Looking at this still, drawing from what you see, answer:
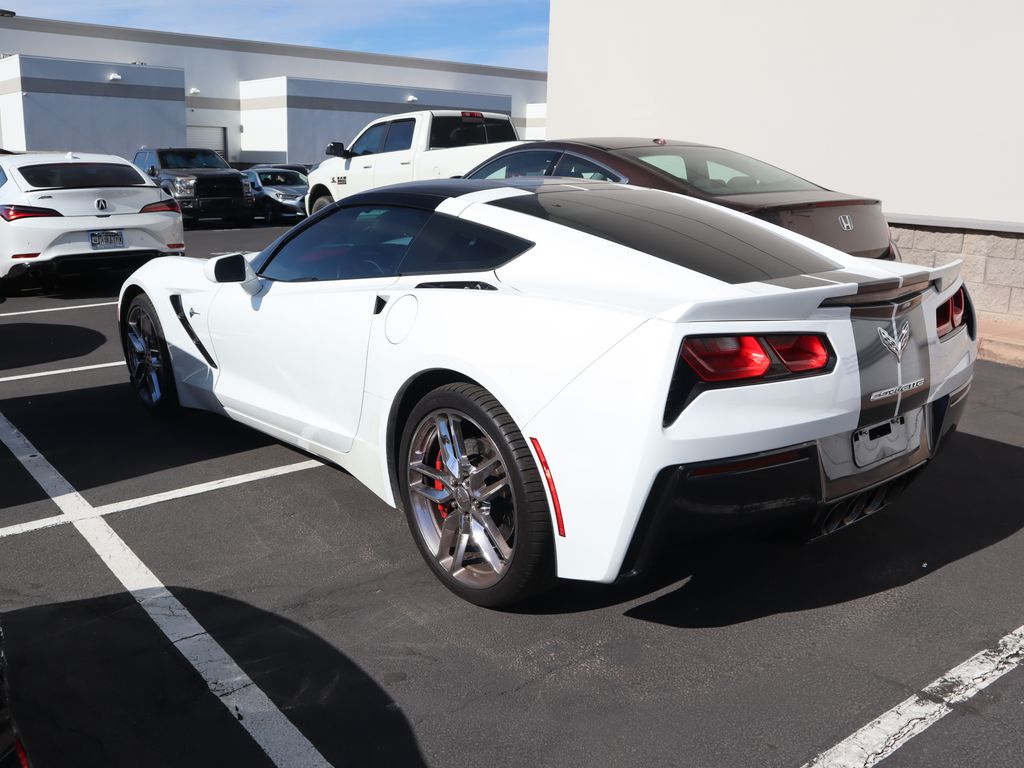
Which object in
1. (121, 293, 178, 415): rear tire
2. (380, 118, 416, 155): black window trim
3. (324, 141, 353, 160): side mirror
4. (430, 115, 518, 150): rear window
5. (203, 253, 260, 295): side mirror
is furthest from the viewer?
(324, 141, 353, 160): side mirror

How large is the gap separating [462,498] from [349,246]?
150 cm

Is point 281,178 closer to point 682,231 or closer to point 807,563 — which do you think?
point 682,231

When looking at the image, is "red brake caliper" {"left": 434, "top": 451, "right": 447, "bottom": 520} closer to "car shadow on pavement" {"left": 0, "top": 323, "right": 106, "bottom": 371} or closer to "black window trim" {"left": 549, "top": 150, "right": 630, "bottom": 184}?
"black window trim" {"left": 549, "top": 150, "right": 630, "bottom": 184}

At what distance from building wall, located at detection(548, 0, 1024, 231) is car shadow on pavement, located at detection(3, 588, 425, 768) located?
25.5 feet

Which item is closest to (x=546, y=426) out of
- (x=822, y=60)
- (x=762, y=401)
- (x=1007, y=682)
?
(x=762, y=401)

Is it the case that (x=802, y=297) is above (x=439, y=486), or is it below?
above

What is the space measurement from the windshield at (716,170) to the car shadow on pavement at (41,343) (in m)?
4.55

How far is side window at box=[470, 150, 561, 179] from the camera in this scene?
8.07 m

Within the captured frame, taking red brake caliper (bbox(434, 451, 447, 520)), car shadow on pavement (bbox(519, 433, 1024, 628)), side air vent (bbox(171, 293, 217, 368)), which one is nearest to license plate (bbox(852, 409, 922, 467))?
car shadow on pavement (bbox(519, 433, 1024, 628))

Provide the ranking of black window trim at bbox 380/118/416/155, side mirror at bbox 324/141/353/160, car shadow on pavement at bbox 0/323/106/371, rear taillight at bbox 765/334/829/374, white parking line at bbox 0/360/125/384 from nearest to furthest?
rear taillight at bbox 765/334/829/374
white parking line at bbox 0/360/125/384
car shadow on pavement at bbox 0/323/106/371
black window trim at bbox 380/118/416/155
side mirror at bbox 324/141/353/160

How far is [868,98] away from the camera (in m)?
9.93

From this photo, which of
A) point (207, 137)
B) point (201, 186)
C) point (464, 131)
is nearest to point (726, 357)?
point (464, 131)

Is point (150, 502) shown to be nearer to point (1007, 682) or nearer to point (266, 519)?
point (266, 519)

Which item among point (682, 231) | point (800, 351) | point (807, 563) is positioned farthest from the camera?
point (807, 563)
